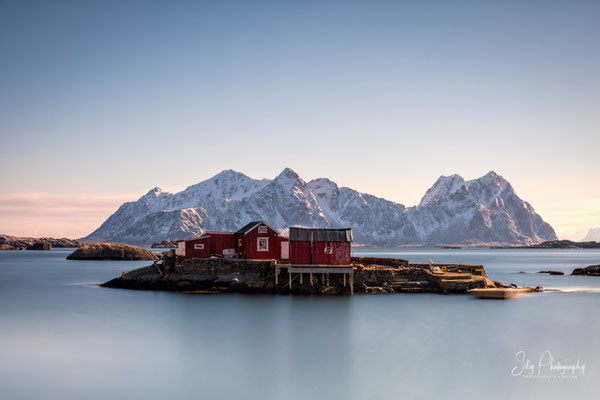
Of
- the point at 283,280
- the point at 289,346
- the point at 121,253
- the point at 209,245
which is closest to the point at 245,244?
the point at 209,245

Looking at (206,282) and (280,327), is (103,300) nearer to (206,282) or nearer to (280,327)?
(206,282)

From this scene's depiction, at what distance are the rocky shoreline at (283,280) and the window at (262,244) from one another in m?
2.73

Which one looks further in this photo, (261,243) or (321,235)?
(261,243)

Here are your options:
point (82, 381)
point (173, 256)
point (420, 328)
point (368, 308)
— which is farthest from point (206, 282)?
point (82, 381)

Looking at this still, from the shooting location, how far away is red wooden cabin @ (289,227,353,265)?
51.4 metres

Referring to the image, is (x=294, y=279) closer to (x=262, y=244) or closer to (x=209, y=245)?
(x=262, y=244)

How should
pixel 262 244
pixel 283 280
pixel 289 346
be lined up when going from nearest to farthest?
1. pixel 289 346
2. pixel 283 280
3. pixel 262 244

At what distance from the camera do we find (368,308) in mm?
44844

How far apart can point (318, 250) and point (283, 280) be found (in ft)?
Result: 13.4

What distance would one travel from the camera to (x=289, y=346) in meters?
32.5
